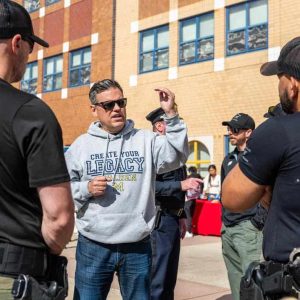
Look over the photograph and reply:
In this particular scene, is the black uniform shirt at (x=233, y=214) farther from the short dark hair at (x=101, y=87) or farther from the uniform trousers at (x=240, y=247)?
the short dark hair at (x=101, y=87)

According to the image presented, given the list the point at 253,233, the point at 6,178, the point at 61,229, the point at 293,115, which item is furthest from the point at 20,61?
the point at 253,233

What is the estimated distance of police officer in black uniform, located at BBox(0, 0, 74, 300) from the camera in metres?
2.10

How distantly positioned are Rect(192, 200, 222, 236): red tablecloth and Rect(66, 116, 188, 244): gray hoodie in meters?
8.51

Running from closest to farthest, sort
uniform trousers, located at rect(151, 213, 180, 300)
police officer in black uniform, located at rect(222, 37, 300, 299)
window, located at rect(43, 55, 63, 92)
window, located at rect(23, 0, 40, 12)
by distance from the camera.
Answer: police officer in black uniform, located at rect(222, 37, 300, 299) → uniform trousers, located at rect(151, 213, 180, 300) → window, located at rect(43, 55, 63, 92) → window, located at rect(23, 0, 40, 12)

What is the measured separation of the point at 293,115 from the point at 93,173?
176cm

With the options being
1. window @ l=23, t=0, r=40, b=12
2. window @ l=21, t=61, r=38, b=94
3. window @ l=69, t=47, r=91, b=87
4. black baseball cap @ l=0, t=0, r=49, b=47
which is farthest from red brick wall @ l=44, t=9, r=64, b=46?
black baseball cap @ l=0, t=0, r=49, b=47

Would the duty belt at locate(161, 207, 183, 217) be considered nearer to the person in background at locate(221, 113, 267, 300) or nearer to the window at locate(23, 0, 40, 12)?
the person in background at locate(221, 113, 267, 300)

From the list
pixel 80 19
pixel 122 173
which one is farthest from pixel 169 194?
pixel 80 19

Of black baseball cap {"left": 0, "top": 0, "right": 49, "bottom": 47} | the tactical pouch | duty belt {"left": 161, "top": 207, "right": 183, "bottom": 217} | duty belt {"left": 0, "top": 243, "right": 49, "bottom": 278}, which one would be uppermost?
black baseball cap {"left": 0, "top": 0, "right": 49, "bottom": 47}

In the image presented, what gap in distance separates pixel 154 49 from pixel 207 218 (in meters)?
8.78

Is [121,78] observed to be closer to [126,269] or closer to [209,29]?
[209,29]

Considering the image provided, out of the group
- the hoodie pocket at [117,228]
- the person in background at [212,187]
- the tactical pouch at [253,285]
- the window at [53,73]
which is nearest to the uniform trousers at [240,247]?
the hoodie pocket at [117,228]

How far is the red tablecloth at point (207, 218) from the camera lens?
12.1m

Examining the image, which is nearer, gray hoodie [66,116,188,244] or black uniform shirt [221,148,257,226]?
gray hoodie [66,116,188,244]
